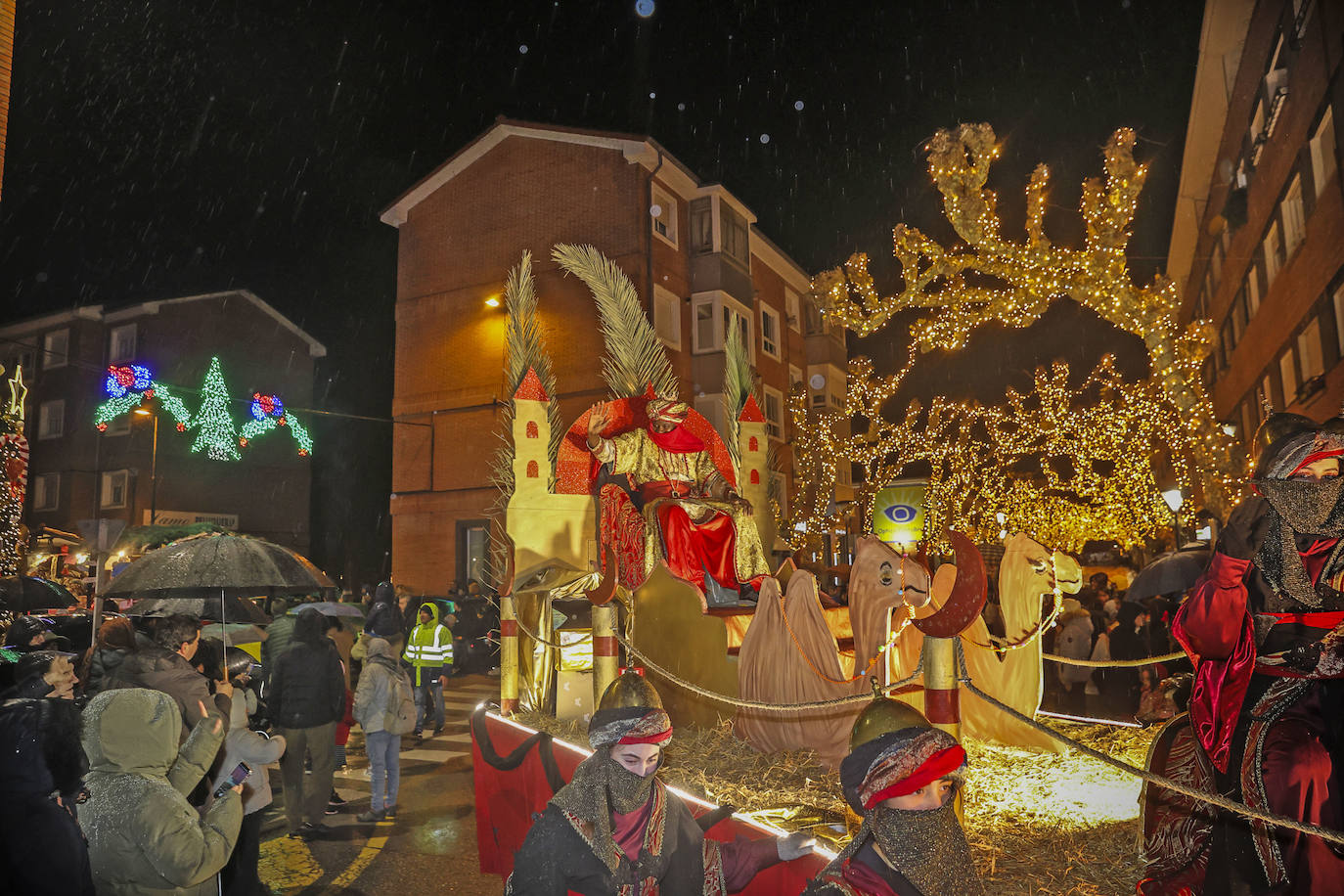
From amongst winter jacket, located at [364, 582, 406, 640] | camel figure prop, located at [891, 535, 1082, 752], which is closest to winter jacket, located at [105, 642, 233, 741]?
winter jacket, located at [364, 582, 406, 640]

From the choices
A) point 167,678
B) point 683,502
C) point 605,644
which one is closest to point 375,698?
point 605,644

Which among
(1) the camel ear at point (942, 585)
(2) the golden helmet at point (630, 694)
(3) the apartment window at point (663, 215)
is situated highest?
(3) the apartment window at point (663, 215)

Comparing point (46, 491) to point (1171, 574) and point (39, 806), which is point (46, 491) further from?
point (1171, 574)

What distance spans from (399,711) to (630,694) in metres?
5.28

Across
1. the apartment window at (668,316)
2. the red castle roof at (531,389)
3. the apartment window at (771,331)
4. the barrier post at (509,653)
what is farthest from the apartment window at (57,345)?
the barrier post at (509,653)

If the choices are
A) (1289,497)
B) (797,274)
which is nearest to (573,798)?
(1289,497)

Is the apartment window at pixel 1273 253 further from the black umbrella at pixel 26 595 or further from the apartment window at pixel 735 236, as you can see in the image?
the black umbrella at pixel 26 595

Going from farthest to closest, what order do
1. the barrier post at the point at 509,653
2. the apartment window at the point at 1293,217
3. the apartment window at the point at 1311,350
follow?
the apartment window at the point at 1293,217 → the apartment window at the point at 1311,350 → the barrier post at the point at 509,653

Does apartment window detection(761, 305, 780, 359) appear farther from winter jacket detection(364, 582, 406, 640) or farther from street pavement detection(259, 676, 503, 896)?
winter jacket detection(364, 582, 406, 640)

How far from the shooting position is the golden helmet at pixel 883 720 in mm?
2596

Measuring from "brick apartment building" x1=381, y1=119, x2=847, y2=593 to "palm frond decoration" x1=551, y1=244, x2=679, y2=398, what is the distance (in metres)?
12.5

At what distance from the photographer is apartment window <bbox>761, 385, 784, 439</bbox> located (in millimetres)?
28844

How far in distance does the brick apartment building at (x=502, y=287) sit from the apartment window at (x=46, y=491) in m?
14.1

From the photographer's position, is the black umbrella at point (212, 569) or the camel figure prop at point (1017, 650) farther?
the black umbrella at point (212, 569)
